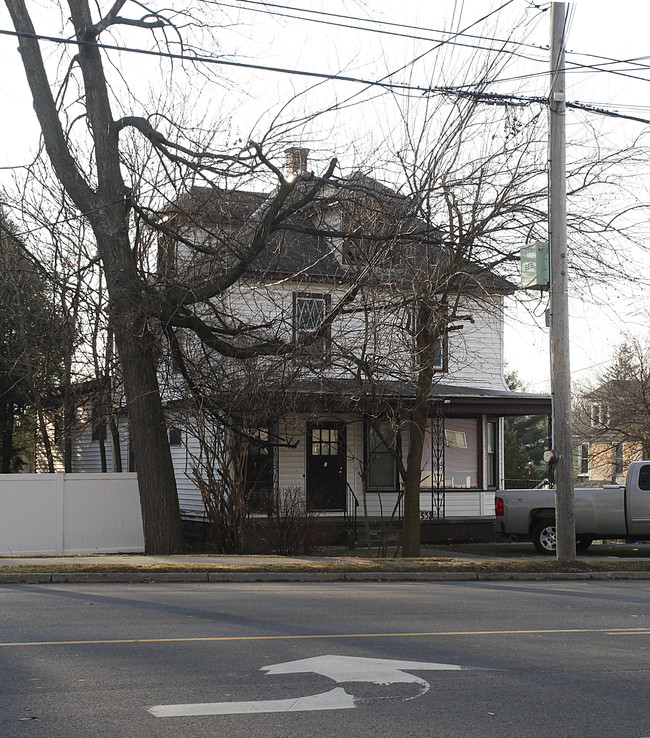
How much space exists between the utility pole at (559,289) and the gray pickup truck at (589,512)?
404 cm

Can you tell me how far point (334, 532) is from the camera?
73.9ft

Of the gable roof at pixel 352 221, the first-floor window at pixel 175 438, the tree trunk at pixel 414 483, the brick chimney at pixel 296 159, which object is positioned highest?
the brick chimney at pixel 296 159

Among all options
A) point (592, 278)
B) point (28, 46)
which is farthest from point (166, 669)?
point (28, 46)

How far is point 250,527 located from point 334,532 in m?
2.96

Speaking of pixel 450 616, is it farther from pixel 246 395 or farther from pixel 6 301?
pixel 6 301

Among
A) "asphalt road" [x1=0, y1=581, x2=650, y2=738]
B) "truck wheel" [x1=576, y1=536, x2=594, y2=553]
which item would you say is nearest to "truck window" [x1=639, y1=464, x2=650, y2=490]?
"truck wheel" [x1=576, y1=536, x2=594, y2=553]

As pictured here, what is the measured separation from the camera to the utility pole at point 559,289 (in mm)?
15070

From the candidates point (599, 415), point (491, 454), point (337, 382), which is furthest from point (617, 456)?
point (337, 382)

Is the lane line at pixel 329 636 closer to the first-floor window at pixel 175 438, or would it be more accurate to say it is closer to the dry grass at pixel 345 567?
the dry grass at pixel 345 567

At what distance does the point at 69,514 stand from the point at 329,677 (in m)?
13.7

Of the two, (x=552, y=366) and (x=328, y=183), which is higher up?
(x=328, y=183)

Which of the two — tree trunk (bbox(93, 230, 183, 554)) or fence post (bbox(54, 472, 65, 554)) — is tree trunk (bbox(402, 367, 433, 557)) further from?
fence post (bbox(54, 472, 65, 554))

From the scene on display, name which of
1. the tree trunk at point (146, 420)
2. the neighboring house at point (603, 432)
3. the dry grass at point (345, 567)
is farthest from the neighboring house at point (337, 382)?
→ the neighboring house at point (603, 432)

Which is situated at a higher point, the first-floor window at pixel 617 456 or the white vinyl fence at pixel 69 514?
the first-floor window at pixel 617 456
